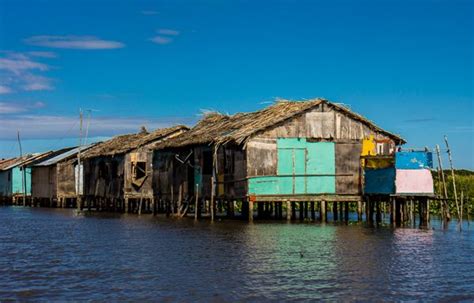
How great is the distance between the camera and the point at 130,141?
128ft

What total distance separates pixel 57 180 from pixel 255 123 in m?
25.4

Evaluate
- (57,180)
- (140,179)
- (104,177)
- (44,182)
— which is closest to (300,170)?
(140,179)

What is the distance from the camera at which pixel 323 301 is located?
32.4ft

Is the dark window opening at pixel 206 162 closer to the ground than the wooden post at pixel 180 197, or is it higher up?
higher up

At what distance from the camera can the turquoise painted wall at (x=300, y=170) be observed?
2517 cm

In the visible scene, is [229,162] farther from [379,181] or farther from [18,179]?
[18,179]

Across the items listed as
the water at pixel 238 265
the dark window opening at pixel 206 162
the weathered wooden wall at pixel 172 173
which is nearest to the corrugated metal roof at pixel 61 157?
the weathered wooden wall at pixel 172 173

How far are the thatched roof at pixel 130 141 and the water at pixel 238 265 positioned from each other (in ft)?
48.6

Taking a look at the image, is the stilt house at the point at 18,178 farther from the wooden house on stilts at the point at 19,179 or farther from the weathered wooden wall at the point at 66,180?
the weathered wooden wall at the point at 66,180

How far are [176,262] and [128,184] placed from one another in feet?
75.3

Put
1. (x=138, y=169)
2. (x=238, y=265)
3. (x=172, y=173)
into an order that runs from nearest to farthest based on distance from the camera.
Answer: (x=238, y=265) → (x=172, y=173) → (x=138, y=169)

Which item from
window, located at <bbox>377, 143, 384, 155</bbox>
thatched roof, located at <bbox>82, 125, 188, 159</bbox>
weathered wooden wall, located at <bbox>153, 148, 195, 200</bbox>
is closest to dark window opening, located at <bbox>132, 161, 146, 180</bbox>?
thatched roof, located at <bbox>82, 125, 188, 159</bbox>

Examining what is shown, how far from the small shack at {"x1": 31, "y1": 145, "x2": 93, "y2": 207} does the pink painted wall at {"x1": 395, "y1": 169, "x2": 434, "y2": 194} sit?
25693 millimetres

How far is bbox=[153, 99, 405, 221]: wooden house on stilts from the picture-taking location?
25141mm
